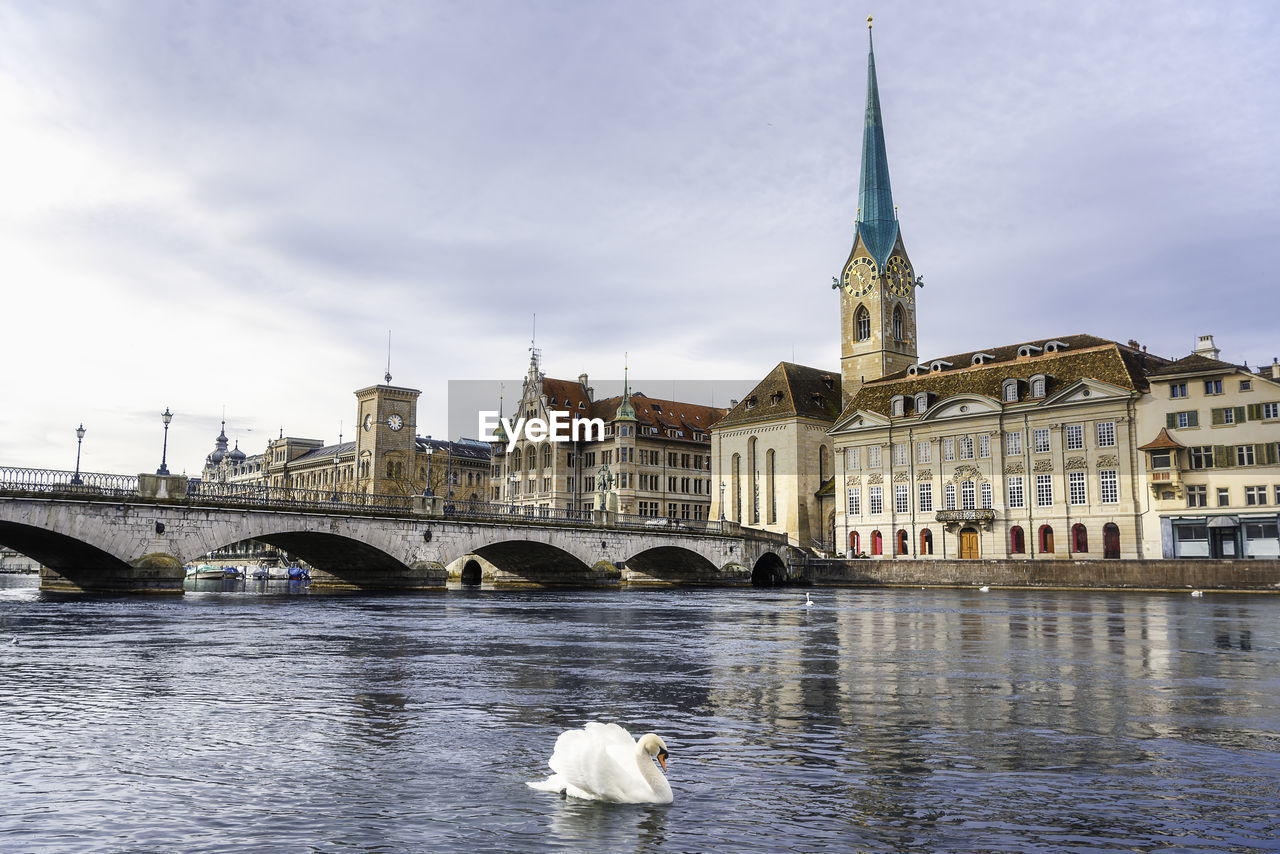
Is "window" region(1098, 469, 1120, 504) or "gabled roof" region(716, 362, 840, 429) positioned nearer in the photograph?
"window" region(1098, 469, 1120, 504)

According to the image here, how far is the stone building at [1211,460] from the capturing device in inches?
2432

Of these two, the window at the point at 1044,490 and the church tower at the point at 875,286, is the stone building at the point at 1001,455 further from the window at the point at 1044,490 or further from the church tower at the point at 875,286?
the church tower at the point at 875,286

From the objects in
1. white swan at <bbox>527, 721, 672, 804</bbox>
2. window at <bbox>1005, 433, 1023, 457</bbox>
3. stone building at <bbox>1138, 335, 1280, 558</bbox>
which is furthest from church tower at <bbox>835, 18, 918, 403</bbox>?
white swan at <bbox>527, 721, 672, 804</bbox>

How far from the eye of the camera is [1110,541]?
7062cm

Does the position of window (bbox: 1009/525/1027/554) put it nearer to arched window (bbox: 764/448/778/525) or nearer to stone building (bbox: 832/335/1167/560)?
stone building (bbox: 832/335/1167/560)

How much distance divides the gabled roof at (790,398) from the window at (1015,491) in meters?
Answer: 25.1

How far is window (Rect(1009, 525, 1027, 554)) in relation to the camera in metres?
76.2

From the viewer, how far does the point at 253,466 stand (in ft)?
640

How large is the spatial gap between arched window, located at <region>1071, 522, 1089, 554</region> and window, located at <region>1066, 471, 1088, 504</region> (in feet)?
5.41

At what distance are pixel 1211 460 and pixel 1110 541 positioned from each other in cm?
925

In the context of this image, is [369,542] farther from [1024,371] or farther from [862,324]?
[862,324]

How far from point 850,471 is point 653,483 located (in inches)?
1154

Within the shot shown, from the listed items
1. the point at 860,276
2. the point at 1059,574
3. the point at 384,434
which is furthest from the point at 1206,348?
the point at 384,434

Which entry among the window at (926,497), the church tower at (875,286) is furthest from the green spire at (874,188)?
the window at (926,497)
